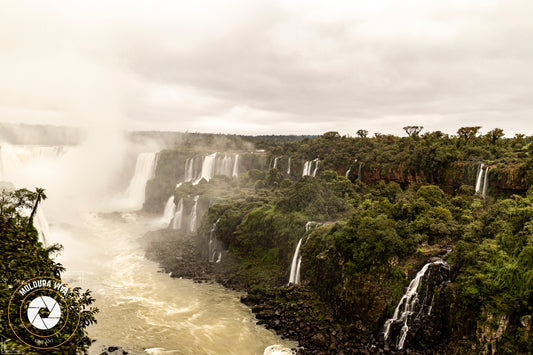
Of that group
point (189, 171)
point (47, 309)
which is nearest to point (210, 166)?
point (189, 171)

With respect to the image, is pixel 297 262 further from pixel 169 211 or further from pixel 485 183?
pixel 169 211

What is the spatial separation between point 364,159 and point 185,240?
33273 millimetres

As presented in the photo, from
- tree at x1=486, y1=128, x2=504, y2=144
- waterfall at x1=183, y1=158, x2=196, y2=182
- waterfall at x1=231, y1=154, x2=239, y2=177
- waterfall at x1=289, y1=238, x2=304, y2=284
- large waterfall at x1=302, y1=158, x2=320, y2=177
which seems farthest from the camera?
waterfall at x1=183, y1=158, x2=196, y2=182

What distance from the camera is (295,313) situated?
26.0m

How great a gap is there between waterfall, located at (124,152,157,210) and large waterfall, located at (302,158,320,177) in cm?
4026

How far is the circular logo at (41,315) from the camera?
9781 millimetres

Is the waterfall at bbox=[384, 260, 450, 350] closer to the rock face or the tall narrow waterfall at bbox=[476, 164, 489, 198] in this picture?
the rock face

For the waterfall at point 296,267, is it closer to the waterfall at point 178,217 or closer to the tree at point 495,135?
the waterfall at point 178,217

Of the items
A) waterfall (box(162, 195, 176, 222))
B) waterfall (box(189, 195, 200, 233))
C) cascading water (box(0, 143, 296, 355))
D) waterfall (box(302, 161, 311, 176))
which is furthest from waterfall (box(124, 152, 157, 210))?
waterfall (box(302, 161, 311, 176))

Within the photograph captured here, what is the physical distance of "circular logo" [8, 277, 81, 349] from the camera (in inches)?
385

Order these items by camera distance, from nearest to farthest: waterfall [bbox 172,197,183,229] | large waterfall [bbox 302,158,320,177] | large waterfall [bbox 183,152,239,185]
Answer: waterfall [bbox 172,197,183,229], large waterfall [bbox 302,158,320,177], large waterfall [bbox 183,152,239,185]

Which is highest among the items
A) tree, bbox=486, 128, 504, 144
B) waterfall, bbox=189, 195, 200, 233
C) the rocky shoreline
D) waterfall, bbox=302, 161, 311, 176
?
tree, bbox=486, 128, 504, 144

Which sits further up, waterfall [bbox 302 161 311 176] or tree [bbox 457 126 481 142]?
tree [bbox 457 126 481 142]

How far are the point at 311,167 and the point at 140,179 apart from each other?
46168mm
